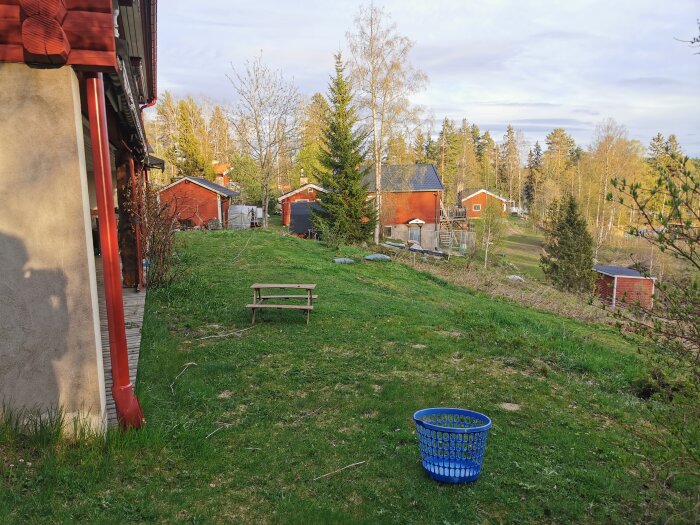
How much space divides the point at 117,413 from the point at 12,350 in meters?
0.91

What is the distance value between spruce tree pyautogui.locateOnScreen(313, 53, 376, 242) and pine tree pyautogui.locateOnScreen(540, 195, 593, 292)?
9.97 metres

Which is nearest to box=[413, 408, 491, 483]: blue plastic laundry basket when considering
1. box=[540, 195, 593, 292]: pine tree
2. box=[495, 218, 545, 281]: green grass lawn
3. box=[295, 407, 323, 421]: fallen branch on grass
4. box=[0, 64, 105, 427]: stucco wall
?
box=[295, 407, 323, 421]: fallen branch on grass

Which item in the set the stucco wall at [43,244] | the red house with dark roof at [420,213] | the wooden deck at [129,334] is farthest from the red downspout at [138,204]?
the red house with dark roof at [420,213]

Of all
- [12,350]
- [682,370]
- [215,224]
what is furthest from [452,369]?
[215,224]

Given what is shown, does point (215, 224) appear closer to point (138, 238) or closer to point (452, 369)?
point (138, 238)

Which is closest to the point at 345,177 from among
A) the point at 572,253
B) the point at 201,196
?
the point at 201,196

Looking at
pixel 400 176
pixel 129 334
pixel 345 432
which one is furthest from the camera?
pixel 400 176

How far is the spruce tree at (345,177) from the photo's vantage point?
83.0 ft

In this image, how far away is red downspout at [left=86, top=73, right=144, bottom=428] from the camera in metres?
3.88

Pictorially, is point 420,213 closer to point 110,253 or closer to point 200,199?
point 200,199

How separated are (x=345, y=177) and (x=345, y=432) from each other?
71.5ft

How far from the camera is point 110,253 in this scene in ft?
13.0

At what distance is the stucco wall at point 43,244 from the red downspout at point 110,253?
178mm

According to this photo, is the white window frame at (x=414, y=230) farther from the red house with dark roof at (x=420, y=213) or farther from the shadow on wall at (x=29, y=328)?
the shadow on wall at (x=29, y=328)
